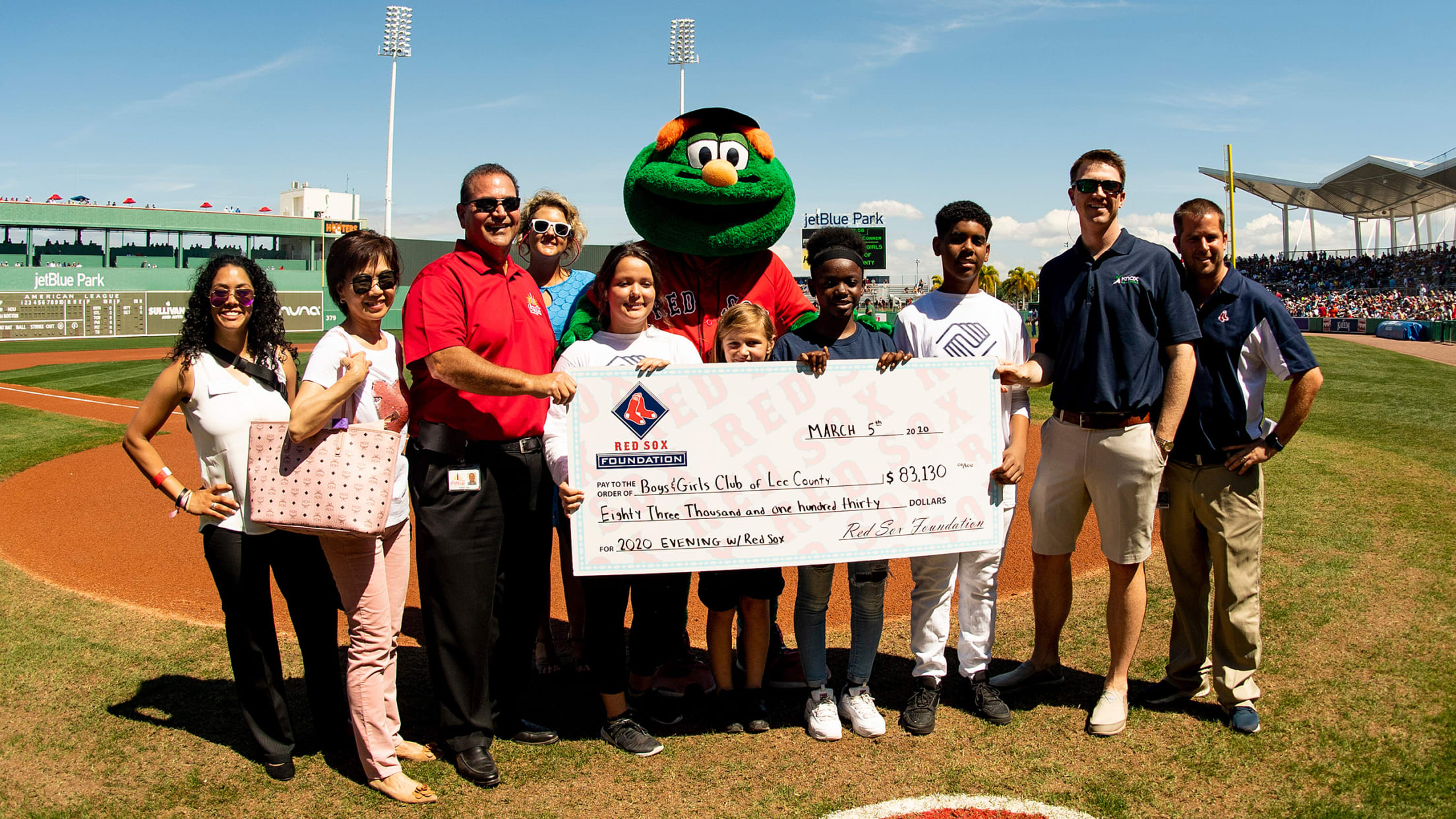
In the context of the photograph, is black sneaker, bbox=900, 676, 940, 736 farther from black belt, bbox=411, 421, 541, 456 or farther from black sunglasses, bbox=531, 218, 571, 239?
black sunglasses, bbox=531, 218, 571, 239

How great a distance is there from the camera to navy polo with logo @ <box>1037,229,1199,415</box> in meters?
3.95

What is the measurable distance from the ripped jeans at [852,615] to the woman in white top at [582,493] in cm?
60

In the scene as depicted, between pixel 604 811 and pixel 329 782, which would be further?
pixel 329 782

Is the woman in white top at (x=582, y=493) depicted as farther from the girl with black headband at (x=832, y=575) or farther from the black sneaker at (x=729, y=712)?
the girl with black headband at (x=832, y=575)

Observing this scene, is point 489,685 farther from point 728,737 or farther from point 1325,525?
point 1325,525

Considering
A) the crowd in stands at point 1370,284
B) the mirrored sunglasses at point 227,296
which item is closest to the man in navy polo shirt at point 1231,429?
the mirrored sunglasses at point 227,296

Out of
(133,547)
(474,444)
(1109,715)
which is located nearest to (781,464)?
(474,444)

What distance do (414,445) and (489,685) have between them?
114 cm

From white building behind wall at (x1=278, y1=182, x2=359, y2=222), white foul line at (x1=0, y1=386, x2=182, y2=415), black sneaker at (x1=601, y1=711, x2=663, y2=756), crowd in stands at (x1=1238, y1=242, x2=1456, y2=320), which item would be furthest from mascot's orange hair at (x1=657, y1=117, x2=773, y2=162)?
white building behind wall at (x1=278, y1=182, x2=359, y2=222)

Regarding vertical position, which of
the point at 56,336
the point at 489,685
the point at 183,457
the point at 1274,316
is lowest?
the point at 489,685

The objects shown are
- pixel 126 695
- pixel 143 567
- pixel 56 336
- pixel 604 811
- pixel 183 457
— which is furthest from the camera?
pixel 56 336

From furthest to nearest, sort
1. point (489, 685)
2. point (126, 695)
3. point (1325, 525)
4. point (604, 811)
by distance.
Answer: point (1325, 525) → point (126, 695) → point (489, 685) → point (604, 811)

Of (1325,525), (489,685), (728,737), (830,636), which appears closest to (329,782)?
(489,685)

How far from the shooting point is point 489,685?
3.93m
